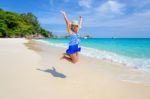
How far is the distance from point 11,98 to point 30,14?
401 ft

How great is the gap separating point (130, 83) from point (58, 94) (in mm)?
2246

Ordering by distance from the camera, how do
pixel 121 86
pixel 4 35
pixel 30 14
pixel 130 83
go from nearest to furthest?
pixel 121 86 → pixel 130 83 → pixel 4 35 → pixel 30 14

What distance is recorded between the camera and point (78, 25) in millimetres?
6652

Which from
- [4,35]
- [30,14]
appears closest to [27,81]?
[4,35]

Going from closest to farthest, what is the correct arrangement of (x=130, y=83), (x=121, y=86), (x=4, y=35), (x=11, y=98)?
(x=11, y=98), (x=121, y=86), (x=130, y=83), (x=4, y=35)

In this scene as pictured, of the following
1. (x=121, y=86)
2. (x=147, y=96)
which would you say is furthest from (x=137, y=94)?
(x=121, y=86)

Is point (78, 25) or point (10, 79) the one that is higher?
point (78, 25)

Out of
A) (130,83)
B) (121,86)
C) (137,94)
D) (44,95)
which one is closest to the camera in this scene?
(44,95)

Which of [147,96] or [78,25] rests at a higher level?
[78,25]

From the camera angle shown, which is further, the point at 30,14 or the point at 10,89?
the point at 30,14

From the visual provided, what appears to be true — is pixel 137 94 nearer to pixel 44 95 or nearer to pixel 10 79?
pixel 44 95

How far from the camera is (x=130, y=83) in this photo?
6281mm

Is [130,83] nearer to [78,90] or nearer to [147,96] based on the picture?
[147,96]

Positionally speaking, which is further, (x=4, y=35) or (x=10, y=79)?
(x=4, y=35)
